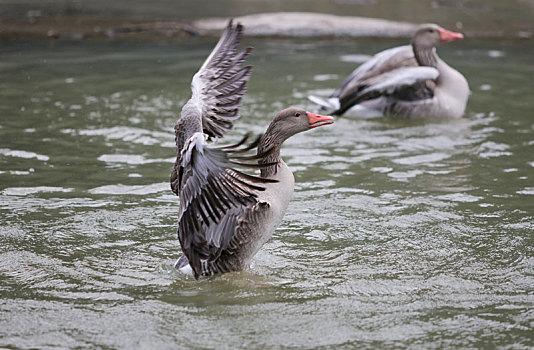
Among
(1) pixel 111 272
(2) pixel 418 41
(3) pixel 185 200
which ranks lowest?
(1) pixel 111 272

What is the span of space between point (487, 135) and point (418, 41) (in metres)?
1.99

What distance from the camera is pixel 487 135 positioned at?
28.8 ft

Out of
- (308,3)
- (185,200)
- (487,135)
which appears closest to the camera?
(185,200)

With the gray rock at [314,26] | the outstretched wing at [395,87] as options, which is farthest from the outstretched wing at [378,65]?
the gray rock at [314,26]

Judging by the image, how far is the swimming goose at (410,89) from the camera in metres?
9.64

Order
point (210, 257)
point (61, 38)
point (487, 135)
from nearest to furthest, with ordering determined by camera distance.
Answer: point (210, 257)
point (487, 135)
point (61, 38)

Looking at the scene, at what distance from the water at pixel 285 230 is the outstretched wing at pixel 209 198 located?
318 millimetres

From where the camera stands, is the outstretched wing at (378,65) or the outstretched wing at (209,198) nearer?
the outstretched wing at (209,198)

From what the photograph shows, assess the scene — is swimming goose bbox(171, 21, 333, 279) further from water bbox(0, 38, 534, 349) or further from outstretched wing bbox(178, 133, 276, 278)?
water bbox(0, 38, 534, 349)

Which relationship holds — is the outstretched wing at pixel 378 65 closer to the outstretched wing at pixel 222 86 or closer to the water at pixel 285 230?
the water at pixel 285 230

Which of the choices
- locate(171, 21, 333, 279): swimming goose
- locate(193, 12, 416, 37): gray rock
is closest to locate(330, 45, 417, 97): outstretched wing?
locate(193, 12, 416, 37): gray rock

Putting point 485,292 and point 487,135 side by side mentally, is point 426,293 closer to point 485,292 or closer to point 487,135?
point 485,292

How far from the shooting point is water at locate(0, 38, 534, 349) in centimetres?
451

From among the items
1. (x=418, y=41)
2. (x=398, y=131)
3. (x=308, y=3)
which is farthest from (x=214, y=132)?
(x=308, y=3)
